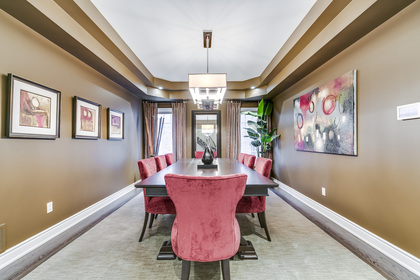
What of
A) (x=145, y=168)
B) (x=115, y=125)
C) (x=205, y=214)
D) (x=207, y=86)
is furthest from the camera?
(x=115, y=125)

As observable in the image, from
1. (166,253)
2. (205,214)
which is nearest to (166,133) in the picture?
(166,253)

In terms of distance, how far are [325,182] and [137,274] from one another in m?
2.72

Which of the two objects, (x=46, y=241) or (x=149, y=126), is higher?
(x=149, y=126)

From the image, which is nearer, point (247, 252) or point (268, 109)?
point (247, 252)

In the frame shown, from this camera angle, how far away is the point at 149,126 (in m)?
5.31

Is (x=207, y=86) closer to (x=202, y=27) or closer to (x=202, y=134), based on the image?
(x=202, y=27)

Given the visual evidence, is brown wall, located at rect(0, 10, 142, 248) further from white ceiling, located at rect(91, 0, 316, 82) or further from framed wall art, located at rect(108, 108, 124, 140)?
white ceiling, located at rect(91, 0, 316, 82)

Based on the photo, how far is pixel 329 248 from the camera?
1.91 m

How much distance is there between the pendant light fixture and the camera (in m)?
2.50

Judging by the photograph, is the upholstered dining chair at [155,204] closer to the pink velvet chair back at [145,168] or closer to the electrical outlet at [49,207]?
the pink velvet chair back at [145,168]

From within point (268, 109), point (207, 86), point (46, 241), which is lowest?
point (46, 241)

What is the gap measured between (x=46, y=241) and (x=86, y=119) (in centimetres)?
165

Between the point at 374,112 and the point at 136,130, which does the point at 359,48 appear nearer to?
the point at 374,112

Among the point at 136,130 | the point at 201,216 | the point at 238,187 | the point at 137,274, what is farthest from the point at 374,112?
the point at 136,130
